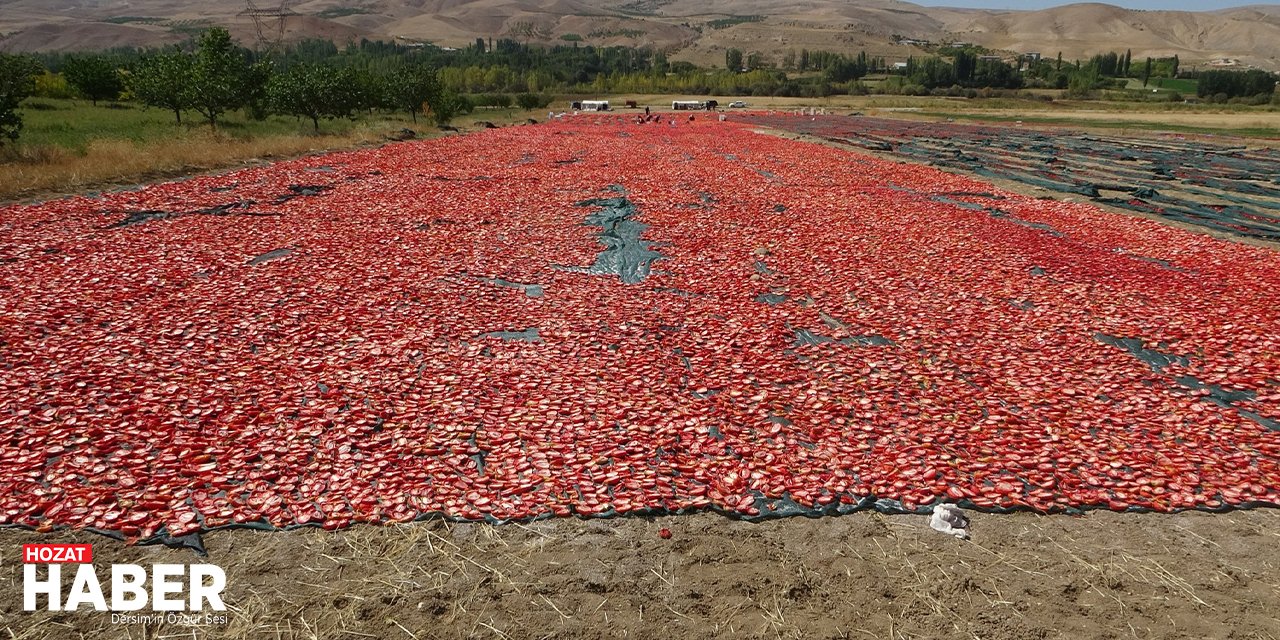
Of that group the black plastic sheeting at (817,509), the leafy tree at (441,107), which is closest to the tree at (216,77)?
the leafy tree at (441,107)

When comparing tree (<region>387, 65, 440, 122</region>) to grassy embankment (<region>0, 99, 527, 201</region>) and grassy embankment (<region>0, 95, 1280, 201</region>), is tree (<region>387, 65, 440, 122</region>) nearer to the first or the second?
grassy embankment (<region>0, 95, 1280, 201</region>)

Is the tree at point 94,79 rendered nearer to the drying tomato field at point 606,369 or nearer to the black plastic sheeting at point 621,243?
the drying tomato field at point 606,369

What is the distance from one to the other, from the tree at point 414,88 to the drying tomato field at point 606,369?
45059mm

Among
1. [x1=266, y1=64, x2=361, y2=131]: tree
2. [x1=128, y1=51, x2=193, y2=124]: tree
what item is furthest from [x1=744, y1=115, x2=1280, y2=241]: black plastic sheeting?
[x1=128, y1=51, x2=193, y2=124]: tree

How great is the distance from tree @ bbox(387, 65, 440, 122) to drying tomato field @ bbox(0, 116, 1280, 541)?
45.1 m

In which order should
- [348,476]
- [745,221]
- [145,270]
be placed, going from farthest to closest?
[745,221] < [145,270] < [348,476]

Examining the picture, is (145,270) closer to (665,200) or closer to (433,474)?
(433,474)

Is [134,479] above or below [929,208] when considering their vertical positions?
below

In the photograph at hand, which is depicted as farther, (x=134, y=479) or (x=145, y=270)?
(x=145, y=270)

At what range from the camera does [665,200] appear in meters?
19.1

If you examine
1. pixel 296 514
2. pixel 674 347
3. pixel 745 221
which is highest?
pixel 745 221

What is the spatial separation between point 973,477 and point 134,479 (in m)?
7.31

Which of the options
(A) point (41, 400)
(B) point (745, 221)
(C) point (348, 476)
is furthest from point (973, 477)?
(B) point (745, 221)

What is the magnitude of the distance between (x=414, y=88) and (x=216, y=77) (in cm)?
2121
